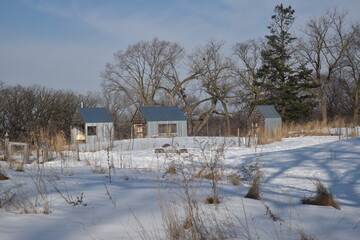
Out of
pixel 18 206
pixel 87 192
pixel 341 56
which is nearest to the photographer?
pixel 18 206

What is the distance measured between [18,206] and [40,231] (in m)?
0.73

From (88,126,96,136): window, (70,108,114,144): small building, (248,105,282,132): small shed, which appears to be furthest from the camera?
(88,126,96,136): window

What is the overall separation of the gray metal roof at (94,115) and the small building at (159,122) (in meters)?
2.67

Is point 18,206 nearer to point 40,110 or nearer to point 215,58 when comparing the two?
point 40,110

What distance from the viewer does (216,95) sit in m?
38.7

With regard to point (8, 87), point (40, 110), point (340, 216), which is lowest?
point (340, 216)

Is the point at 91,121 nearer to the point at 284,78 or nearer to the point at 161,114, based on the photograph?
the point at 161,114

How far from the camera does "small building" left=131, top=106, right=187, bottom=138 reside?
28.9m

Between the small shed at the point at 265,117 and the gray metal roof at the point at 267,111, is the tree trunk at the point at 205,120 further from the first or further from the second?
the gray metal roof at the point at 267,111

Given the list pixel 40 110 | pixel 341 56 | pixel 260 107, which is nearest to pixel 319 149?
pixel 260 107

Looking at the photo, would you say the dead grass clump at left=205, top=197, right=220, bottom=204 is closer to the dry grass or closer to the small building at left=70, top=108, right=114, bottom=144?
the dry grass

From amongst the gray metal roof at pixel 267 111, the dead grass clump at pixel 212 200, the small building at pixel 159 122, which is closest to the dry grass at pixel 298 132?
the gray metal roof at pixel 267 111

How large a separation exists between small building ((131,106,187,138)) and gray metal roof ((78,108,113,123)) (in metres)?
2.67

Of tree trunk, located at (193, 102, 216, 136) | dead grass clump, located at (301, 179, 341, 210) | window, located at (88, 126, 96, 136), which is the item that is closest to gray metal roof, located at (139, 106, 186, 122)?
window, located at (88, 126, 96, 136)
